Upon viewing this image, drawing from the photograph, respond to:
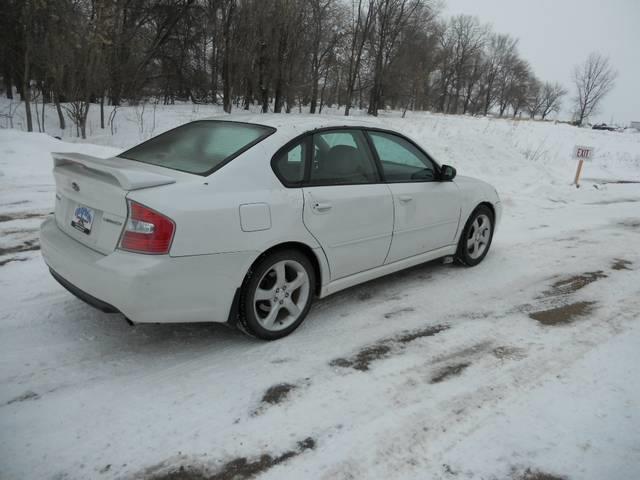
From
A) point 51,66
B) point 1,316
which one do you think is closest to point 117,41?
point 51,66

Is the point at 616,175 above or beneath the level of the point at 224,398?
above

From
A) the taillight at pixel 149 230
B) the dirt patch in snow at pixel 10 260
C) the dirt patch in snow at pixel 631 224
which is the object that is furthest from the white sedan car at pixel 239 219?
the dirt patch in snow at pixel 631 224

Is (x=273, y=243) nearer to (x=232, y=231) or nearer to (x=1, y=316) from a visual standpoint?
(x=232, y=231)

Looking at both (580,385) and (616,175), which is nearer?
(580,385)

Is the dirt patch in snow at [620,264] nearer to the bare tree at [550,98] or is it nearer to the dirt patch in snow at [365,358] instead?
the dirt patch in snow at [365,358]

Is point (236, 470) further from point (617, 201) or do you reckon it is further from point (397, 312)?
point (617, 201)

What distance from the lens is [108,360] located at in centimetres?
301

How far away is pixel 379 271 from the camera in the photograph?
4078mm

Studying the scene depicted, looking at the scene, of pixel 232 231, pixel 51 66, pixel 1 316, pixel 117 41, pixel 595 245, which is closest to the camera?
pixel 232 231

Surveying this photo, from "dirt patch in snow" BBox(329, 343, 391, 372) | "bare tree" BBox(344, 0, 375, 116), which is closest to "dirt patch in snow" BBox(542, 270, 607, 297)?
"dirt patch in snow" BBox(329, 343, 391, 372)

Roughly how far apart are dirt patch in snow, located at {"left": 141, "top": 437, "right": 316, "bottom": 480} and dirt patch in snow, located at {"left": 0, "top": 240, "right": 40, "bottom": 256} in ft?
11.8

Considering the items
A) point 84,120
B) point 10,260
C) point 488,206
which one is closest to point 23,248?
point 10,260

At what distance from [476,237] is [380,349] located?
2.46 m

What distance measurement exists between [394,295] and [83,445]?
286cm
